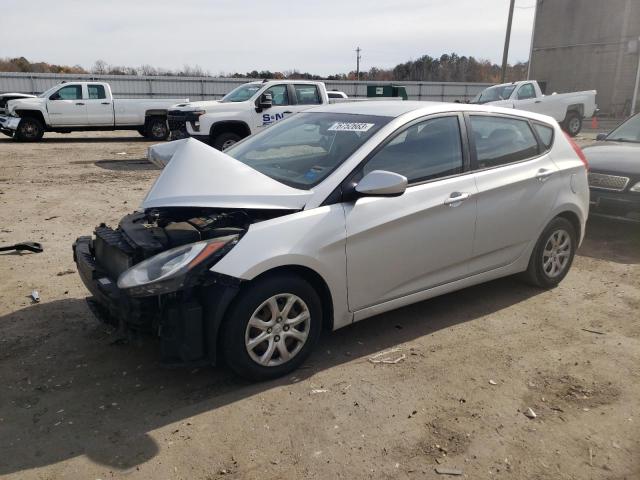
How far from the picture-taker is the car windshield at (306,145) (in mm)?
3887

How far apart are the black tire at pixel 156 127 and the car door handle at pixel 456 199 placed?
1684 centimetres

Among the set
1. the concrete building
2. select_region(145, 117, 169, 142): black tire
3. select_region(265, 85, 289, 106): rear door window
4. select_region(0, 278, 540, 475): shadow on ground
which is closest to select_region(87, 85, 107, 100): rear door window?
select_region(145, 117, 169, 142): black tire

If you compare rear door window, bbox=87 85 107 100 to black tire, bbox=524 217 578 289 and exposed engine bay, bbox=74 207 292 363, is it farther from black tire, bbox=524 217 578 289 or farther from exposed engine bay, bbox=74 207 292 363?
black tire, bbox=524 217 578 289

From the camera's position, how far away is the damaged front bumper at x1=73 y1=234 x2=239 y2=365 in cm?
320

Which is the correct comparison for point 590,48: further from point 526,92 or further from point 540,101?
point 526,92

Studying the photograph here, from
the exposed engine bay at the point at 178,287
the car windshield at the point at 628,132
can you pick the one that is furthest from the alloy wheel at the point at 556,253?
the car windshield at the point at 628,132

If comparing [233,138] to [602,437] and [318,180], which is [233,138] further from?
[602,437]

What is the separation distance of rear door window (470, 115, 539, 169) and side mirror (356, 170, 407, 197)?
1.16m

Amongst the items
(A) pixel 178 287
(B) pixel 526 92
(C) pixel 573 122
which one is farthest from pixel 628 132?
(C) pixel 573 122

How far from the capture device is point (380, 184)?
3.54m

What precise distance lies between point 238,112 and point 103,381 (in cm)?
1009

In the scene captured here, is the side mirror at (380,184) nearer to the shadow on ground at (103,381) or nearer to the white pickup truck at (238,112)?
the shadow on ground at (103,381)

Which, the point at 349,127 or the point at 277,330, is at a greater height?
the point at 349,127

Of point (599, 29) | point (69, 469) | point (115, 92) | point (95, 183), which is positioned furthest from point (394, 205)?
point (599, 29)
